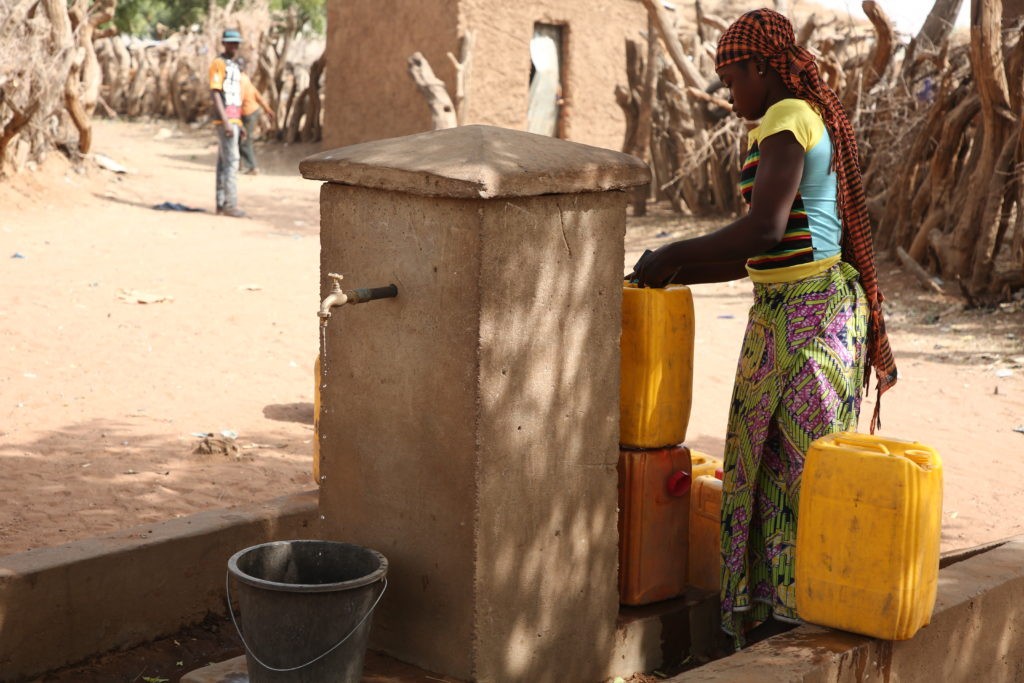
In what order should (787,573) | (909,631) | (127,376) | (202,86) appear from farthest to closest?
(202,86) < (127,376) < (787,573) < (909,631)

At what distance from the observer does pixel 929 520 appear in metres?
2.62

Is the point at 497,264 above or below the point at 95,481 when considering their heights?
above

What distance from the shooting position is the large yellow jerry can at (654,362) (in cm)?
294

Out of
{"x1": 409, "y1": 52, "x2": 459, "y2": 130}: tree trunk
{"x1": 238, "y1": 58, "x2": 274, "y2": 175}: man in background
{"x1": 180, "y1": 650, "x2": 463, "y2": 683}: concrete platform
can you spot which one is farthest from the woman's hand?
{"x1": 238, "y1": 58, "x2": 274, "y2": 175}: man in background

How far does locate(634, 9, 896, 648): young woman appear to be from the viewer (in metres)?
2.82

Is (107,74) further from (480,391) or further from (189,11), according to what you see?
(480,391)

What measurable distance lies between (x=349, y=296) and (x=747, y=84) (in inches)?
43.2

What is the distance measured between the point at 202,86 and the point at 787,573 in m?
21.9

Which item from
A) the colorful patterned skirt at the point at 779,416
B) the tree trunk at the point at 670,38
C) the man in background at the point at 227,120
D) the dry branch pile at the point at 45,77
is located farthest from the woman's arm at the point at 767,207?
the man in background at the point at 227,120

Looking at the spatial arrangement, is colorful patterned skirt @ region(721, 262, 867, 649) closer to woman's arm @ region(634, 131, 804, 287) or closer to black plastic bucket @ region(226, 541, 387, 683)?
woman's arm @ region(634, 131, 804, 287)

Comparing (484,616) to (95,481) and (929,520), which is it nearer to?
(929,520)

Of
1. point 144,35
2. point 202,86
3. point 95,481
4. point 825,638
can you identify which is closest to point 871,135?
point 95,481

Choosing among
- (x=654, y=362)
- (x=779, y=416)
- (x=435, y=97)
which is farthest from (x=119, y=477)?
(x=435, y=97)

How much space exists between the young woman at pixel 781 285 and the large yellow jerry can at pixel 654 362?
Result: 0.07 meters
